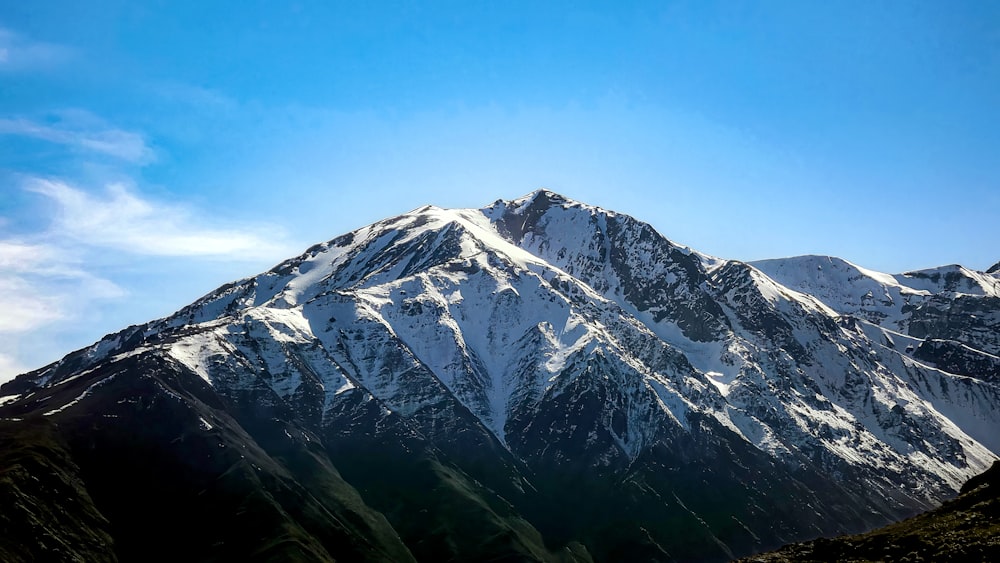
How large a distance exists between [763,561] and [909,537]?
18.1 m

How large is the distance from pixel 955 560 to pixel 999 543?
501cm

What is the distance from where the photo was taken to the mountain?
3972 inches

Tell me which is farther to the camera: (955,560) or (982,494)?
(982,494)

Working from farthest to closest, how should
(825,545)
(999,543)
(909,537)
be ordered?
(825,545) → (909,537) → (999,543)

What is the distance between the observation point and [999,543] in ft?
318

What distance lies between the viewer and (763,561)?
115 metres

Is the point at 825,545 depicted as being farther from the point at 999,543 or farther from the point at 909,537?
the point at 999,543

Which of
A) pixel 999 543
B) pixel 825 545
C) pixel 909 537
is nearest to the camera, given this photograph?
pixel 999 543

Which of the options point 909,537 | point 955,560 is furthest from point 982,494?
point 955,560

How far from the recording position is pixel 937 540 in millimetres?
107062

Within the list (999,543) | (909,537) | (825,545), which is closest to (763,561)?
(825,545)

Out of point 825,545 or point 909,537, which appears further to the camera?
point 825,545

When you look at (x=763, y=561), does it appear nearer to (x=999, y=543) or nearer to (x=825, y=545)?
(x=825, y=545)

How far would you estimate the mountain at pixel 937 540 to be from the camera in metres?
101
